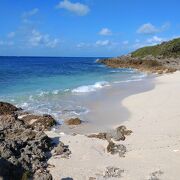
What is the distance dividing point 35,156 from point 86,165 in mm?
1550

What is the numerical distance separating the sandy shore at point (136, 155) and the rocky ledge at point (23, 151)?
459mm

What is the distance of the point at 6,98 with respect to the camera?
78.1 ft

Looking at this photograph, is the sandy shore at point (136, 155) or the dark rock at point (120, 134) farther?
the dark rock at point (120, 134)

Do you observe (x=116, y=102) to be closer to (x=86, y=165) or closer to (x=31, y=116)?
(x=31, y=116)

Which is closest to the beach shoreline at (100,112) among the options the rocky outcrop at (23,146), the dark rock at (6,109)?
the rocky outcrop at (23,146)

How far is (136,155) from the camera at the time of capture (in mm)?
11000

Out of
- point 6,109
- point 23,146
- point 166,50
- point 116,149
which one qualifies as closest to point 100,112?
point 6,109

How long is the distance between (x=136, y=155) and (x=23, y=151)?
11.8ft

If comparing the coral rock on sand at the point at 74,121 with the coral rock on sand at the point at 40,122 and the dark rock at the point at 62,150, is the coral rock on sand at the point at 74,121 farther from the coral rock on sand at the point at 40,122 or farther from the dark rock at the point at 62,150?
the dark rock at the point at 62,150

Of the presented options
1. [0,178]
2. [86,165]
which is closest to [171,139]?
[86,165]

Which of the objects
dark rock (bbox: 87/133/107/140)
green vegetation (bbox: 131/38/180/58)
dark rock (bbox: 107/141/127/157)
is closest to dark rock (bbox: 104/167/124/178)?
dark rock (bbox: 107/141/127/157)

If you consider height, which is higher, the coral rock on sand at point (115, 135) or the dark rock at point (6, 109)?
the dark rock at point (6, 109)

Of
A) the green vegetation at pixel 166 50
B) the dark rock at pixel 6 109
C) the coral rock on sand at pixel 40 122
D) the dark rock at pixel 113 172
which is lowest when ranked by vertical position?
the dark rock at pixel 113 172

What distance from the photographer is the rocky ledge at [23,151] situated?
886 centimetres
